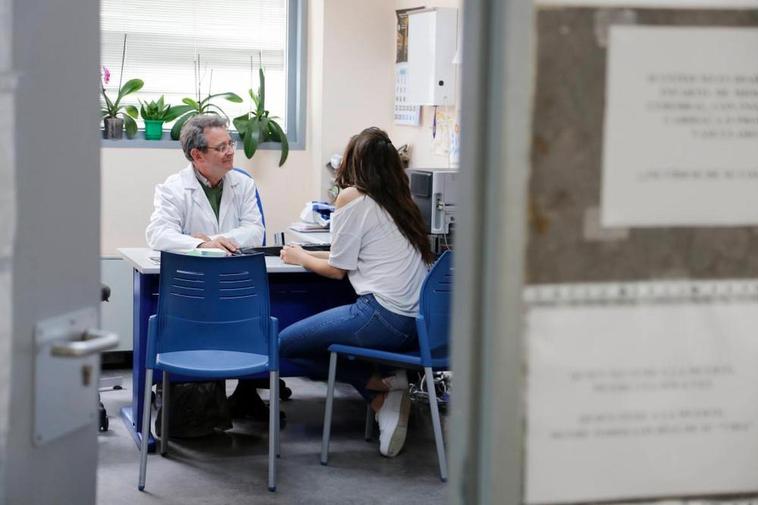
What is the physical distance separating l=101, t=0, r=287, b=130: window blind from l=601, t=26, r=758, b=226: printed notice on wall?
17.3 ft

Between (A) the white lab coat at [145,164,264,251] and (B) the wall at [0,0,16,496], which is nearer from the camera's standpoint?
(B) the wall at [0,0,16,496]

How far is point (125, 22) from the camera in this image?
6.09m

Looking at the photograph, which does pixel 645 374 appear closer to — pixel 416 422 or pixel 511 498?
pixel 511 498

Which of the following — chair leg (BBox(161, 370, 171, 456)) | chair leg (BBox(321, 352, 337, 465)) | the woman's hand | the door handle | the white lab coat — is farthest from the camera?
the white lab coat

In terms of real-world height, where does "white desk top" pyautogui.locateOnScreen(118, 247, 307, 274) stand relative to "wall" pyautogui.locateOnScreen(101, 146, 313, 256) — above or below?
below

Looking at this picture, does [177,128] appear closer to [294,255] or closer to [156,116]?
[156,116]

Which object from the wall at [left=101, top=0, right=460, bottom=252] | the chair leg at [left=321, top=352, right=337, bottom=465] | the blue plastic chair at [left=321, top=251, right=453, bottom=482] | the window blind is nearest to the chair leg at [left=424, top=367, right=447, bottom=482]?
the blue plastic chair at [left=321, top=251, right=453, bottom=482]

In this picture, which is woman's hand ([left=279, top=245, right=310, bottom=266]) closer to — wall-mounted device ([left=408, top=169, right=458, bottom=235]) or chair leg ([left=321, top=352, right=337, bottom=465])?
chair leg ([left=321, top=352, right=337, bottom=465])

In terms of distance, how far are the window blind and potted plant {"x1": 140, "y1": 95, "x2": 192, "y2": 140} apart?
191 mm

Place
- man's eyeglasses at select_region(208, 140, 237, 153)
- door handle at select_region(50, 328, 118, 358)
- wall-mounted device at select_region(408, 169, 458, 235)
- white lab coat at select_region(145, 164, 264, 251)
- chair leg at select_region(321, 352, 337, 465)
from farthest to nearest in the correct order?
wall-mounted device at select_region(408, 169, 458, 235) → man's eyeglasses at select_region(208, 140, 237, 153) → white lab coat at select_region(145, 164, 264, 251) → chair leg at select_region(321, 352, 337, 465) → door handle at select_region(50, 328, 118, 358)

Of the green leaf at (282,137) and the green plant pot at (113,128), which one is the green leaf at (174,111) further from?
the green leaf at (282,137)

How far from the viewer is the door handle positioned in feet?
5.06

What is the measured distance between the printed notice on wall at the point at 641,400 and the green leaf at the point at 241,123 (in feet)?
17.0

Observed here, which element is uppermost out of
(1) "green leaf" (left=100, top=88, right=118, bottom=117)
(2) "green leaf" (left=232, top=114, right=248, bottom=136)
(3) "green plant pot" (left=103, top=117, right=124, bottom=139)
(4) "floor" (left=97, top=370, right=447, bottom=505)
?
(1) "green leaf" (left=100, top=88, right=118, bottom=117)
